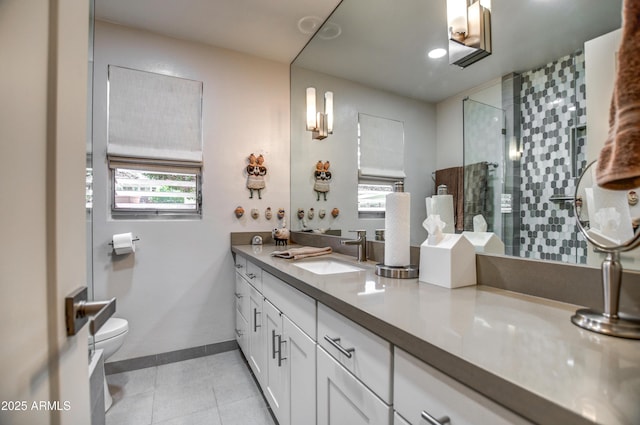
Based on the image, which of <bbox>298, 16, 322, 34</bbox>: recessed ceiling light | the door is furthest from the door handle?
<bbox>298, 16, 322, 34</bbox>: recessed ceiling light

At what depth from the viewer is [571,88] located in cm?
95

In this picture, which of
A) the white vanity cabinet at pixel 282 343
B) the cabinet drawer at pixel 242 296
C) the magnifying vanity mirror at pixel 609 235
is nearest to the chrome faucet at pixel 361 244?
the white vanity cabinet at pixel 282 343

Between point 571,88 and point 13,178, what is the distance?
1395 mm

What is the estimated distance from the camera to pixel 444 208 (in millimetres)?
1400

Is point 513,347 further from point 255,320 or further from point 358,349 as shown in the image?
point 255,320

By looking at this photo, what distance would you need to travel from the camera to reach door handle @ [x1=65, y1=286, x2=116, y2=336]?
1.45ft

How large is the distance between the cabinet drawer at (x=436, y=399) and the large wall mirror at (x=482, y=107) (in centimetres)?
67

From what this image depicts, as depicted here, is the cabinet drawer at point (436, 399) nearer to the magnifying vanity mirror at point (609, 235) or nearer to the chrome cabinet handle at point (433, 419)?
the chrome cabinet handle at point (433, 419)

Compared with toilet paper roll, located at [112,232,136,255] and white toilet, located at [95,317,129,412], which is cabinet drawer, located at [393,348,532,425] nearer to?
white toilet, located at [95,317,129,412]

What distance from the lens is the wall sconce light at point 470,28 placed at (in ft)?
3.86

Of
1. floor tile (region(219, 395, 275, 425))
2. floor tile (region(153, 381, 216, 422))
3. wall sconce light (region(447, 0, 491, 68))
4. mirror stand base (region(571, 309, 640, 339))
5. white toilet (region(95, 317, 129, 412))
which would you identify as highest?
wall sconce light (region(447, 0, 491, 68))

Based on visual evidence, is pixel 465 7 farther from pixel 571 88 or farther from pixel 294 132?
pixel 294 132

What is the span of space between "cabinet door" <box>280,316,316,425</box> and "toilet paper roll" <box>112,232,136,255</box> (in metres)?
1.43

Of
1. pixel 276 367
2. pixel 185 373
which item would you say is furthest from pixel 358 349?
pixel 185 373
